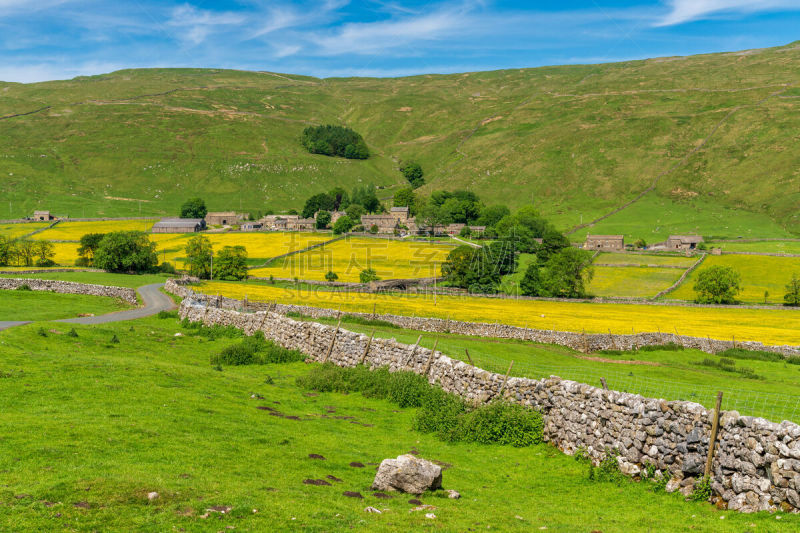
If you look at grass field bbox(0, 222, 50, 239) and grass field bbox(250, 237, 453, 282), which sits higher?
grass field bbox(0, 222, 50, 239)

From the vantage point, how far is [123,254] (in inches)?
3290

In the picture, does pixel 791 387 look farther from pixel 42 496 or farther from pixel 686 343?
pixel 42 496

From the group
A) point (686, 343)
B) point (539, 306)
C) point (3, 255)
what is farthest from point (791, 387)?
point (3, 255)

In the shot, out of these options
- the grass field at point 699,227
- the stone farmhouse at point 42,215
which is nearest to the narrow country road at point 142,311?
the stone farmhouse at point 42,215

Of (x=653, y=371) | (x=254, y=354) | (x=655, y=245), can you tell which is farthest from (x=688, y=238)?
(x=254, y=354)

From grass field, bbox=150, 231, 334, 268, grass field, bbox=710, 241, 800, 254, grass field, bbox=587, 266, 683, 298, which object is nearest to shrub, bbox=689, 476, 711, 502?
grass field, bbox=587, 266, 683, 298

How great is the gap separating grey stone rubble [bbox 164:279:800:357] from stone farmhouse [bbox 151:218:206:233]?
442 feet

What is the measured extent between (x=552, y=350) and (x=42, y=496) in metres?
37.0

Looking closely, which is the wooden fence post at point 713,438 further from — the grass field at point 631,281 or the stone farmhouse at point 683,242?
the stone farmhouse at point 683,242

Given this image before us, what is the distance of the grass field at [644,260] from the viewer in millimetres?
133125

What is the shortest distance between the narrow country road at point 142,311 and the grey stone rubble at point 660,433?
1038 inches

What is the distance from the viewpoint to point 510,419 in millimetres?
17750

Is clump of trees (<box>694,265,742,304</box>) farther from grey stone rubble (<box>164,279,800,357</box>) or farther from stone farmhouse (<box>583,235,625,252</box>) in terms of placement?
grey stone rubble (<box>164,279,800,357</box>)

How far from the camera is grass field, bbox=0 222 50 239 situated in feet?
501
